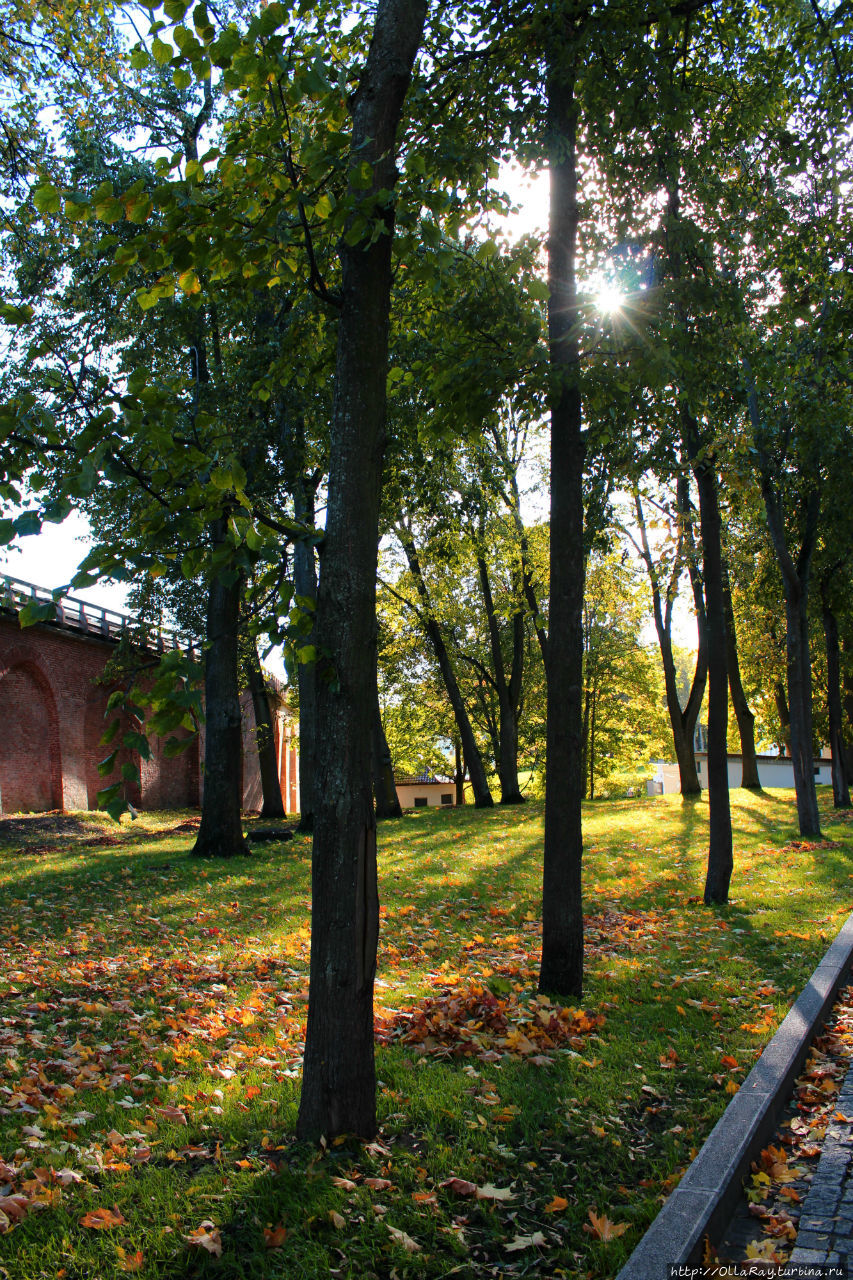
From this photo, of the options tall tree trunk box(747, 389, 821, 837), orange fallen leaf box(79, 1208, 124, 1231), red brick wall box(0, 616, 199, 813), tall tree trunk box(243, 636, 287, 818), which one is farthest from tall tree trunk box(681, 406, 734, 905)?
red brick wall box(0, 616, 199, 813)

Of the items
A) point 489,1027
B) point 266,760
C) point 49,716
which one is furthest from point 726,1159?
point 49,716

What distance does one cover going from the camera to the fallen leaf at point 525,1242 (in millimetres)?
3031

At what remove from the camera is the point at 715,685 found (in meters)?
9.07

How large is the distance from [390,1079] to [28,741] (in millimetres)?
25656

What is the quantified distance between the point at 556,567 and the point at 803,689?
10567 mm

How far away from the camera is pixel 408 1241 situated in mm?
3049

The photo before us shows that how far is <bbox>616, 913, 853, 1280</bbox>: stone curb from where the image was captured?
2.78m

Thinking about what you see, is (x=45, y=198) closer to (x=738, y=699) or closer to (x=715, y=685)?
(x=715, y=685)

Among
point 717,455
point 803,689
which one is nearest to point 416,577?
point 803,689

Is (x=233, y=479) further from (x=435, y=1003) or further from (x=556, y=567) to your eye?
(x=435, y=1003)

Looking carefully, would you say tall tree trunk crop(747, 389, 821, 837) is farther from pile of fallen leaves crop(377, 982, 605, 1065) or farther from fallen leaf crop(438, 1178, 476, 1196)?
fallen leaf crop(438, 1178, 476, 1196)

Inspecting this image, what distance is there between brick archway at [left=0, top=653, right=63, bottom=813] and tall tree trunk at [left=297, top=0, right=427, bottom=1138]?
2486 centimetres

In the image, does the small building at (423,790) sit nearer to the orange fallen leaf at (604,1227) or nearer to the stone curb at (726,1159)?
the stone curb at (726,1159)

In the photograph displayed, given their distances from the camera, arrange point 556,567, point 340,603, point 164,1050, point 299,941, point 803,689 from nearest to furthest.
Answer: point 340,603 < point 164,1050 < point 556,567 < point 299,941 < point 803,689
